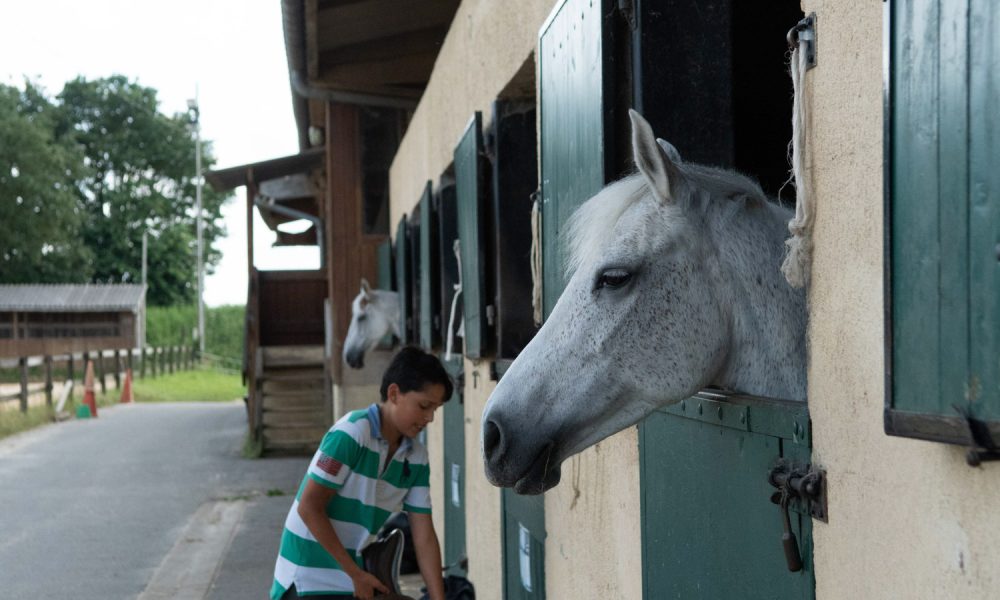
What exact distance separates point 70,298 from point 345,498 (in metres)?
42.2

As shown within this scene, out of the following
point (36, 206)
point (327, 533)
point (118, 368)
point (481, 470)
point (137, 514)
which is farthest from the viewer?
point (36, 206)

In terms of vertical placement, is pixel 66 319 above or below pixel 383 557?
above

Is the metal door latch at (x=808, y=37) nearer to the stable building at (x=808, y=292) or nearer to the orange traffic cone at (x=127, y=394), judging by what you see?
the stable building at (x=808, y=292)

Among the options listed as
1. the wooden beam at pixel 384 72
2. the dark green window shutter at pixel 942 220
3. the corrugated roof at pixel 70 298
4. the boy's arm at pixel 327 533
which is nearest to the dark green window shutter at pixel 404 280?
the wooden beam at pixel 384 72

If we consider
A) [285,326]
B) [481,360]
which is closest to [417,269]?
[481,360]

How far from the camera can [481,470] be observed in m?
5.08

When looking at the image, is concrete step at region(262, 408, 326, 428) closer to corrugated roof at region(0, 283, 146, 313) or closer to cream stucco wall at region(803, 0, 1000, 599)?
cream stucco wall at region(803, 0, 1000, 599)

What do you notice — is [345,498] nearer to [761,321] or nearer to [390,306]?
[761,321]

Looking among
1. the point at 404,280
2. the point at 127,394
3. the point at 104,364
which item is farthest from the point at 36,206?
the point at 404,280

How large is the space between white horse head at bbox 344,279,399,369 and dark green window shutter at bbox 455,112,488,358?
16.7 feet

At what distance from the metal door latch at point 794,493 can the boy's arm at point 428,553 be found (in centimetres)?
182

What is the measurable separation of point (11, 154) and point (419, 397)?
154ft

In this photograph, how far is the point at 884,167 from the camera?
1.47m

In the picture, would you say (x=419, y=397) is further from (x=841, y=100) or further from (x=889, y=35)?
(x=889, y=35)
